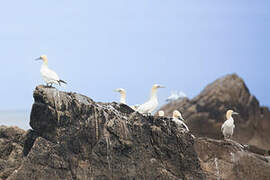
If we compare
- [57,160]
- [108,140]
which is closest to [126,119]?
[108,140]

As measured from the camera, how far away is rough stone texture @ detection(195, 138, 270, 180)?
20109mm

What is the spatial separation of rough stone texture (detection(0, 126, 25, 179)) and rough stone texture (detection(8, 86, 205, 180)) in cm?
40

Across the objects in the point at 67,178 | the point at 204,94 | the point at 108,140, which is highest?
the point at 204,94

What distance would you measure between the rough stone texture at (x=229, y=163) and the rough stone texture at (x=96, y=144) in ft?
3.59

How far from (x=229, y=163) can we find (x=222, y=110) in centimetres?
2008

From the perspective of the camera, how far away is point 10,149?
64.7 feet

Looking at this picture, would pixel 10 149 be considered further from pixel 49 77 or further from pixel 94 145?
pixel 94 145

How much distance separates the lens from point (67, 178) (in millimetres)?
17953

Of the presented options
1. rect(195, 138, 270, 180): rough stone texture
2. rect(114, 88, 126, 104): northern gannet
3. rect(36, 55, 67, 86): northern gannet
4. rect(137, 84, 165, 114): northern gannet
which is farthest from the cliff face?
rect(114, 88, 126, 104): northern gannet

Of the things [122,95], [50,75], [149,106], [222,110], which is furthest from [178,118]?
[222,110]

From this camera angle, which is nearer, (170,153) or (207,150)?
(170,153)

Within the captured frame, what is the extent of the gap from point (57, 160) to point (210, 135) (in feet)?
73.6

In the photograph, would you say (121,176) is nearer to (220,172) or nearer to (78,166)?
(78,166)

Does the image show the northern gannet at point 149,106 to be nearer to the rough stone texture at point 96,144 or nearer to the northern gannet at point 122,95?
the rough stone texture at point 96,144
